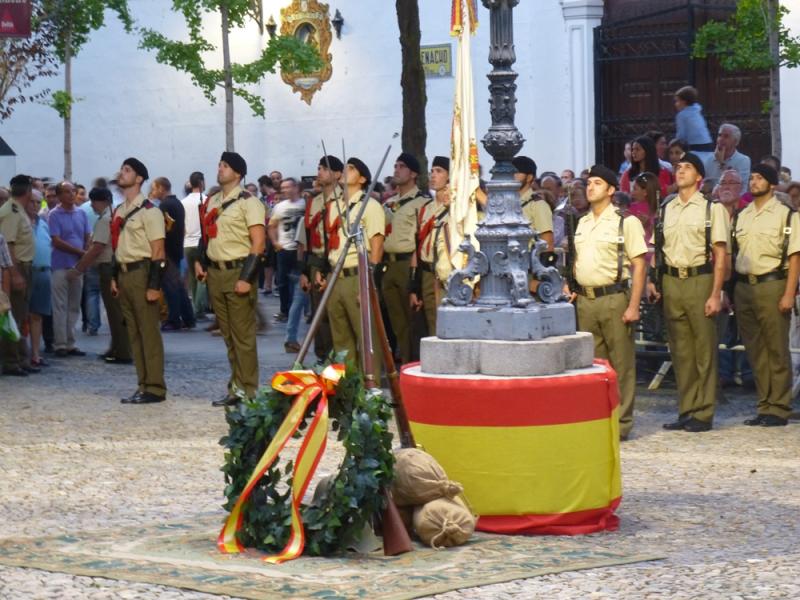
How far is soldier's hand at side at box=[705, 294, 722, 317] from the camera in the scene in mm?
12891

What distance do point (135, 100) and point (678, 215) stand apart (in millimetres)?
22150

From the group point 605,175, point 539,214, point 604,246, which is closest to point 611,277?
point 604,246

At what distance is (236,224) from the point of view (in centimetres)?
1422

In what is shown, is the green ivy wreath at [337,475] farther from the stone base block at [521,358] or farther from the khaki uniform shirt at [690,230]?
the khaki uniform shirt at [690,230]

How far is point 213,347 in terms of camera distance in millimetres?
19734

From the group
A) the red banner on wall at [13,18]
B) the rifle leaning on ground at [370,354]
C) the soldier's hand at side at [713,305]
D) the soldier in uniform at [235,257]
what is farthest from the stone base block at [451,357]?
the red banner on wall at [13,18]

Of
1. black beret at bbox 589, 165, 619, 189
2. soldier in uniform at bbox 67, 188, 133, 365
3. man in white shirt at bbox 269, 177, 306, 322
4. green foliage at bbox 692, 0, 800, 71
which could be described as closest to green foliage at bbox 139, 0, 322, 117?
man in white shirt at bbox 269, 177, 306, 322

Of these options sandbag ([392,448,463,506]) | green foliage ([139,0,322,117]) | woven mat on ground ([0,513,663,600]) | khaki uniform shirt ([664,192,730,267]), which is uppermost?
green foliage ([139,0,322,117])

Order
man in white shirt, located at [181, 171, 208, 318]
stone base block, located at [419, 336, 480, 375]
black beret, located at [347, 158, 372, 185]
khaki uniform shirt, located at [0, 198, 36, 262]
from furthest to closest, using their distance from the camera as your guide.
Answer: man in white shirt, located at [181, 171, 208, 318] → khaki uniform shirt, located at [0, 198, 36, 262] → black beret, located at [347, 158, 372, 185] → stone base block, located at [419, 336, 480, 375]

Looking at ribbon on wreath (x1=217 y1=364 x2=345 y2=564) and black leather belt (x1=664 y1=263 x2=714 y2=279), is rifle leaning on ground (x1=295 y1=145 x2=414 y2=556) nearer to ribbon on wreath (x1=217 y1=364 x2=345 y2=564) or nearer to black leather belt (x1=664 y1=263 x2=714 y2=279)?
ribbon on wreath (x1=217 y1=364 x2=345 y2=564)

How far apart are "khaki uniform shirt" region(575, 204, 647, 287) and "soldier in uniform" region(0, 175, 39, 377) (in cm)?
665

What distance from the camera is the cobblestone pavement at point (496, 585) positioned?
7.69 m

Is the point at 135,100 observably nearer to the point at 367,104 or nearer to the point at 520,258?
the point at 367,104

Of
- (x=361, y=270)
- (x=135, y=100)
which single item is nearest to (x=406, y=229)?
(x=361, y=270)
